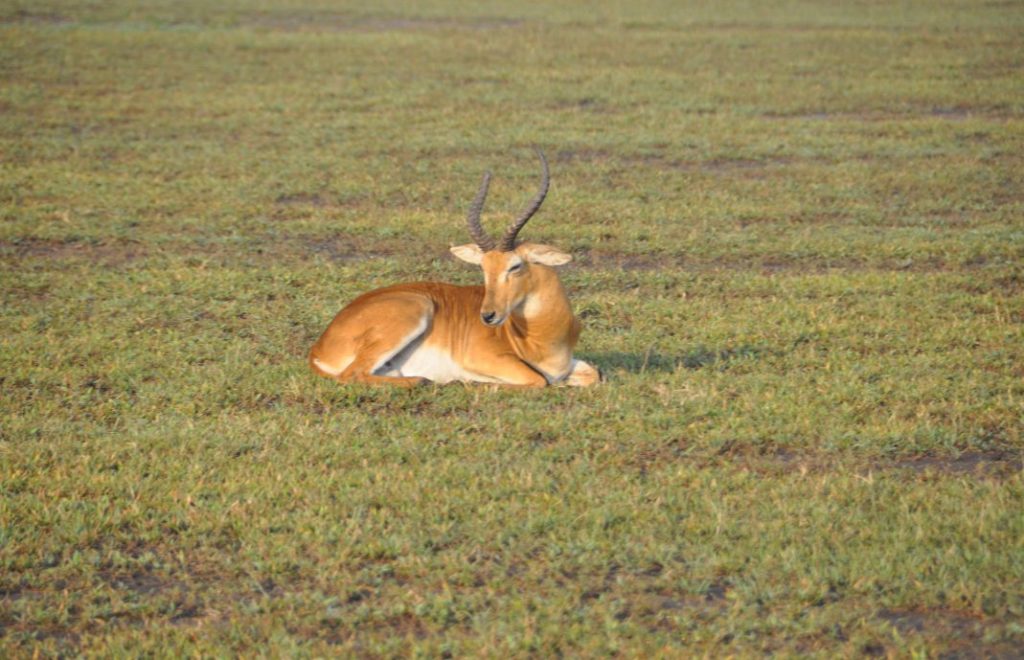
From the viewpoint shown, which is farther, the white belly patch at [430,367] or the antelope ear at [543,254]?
the white belly patch at [430,367]

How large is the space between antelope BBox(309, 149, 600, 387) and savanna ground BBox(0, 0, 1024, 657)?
176 millimetres

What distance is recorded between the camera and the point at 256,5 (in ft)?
120

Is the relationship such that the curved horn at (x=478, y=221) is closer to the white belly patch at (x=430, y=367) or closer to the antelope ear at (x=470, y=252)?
the antelope ear at (x=470, y=252)

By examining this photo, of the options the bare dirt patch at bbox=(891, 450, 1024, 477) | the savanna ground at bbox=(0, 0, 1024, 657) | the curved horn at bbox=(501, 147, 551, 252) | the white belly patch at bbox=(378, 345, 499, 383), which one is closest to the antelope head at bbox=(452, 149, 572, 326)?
the curved horn at bbox=(501, 147, 551, 252)

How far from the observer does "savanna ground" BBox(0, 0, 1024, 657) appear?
17.7 feet

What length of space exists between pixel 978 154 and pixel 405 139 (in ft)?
22.2

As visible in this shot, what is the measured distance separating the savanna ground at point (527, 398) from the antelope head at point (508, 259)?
56 centimetres

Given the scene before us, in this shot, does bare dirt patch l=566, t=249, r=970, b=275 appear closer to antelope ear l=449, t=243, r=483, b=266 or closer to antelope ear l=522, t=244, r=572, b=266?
antelope ear l=449, t=243, r=483, b=266

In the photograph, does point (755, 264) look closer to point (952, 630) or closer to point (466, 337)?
point (466, 337)

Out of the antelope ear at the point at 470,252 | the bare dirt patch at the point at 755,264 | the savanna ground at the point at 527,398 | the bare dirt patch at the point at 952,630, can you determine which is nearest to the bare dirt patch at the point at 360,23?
the savanna ground at the point at 527,398

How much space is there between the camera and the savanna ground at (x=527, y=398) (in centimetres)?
539

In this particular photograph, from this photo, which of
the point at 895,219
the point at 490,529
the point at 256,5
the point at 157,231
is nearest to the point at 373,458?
the point at 490,529

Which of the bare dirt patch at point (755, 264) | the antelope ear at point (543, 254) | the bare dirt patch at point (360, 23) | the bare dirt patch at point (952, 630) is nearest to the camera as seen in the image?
the bare dirt patch at point (952, 630)

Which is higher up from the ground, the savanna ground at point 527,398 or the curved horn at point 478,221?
the curved horn at point 478,221
